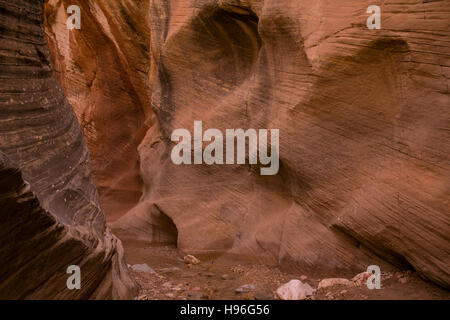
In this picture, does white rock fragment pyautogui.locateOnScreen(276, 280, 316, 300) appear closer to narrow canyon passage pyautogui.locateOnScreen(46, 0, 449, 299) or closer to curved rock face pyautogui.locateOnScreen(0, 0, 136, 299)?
narrow canyon passage pyautogui.locateOnScreen(46, 0, 449, 299)

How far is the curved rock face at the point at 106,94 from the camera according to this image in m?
9.03

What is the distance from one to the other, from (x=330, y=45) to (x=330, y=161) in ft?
3.48

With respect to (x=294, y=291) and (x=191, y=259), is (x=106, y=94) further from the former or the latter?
(x=294, y=291)

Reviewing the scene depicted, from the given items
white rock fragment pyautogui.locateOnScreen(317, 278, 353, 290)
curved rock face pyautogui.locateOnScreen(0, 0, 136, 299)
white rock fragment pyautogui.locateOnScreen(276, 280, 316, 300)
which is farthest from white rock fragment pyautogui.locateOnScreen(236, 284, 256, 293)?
curved rock face pyautogui.locateOnScreen(0, 0, 136, 299)

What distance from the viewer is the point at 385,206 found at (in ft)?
12.6

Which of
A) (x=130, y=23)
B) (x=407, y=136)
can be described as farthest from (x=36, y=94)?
(x=130, y=23)

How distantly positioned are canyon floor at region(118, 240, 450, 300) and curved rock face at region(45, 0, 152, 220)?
3.56 m

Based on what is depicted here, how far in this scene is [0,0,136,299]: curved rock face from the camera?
2.53 meters

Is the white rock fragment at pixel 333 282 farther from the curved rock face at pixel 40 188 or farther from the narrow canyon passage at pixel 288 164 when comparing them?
the curved rock face at pixel 40 188

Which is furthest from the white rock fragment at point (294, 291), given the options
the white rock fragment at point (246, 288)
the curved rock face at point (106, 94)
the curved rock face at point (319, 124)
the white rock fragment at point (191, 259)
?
the curved rock face at point (106, 94)

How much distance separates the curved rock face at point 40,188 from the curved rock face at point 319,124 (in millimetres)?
1987

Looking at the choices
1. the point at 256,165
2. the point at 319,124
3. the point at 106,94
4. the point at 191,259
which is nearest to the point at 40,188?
the point at 319,124

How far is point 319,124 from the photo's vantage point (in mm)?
4387

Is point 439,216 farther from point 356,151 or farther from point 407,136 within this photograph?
point 356,151
